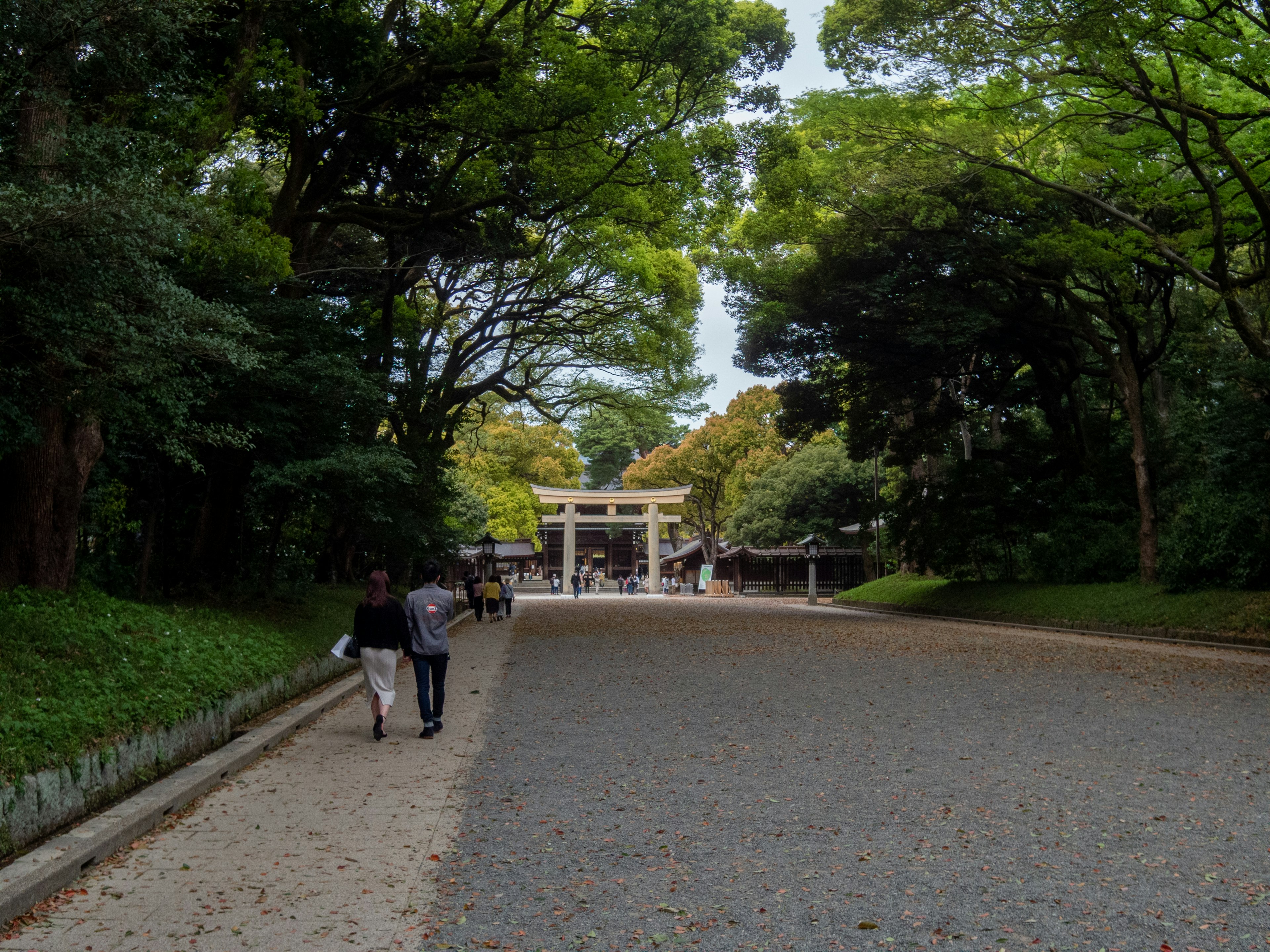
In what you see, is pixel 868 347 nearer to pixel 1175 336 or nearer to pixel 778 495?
pixel 1175 336

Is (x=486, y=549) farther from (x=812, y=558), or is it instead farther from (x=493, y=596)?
(x=812, y=558)

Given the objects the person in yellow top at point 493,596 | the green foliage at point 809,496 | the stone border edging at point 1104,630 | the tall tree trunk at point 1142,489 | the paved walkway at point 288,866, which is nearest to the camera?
the paved walkway at point 288,866

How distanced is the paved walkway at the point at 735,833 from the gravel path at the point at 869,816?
0.07 ft

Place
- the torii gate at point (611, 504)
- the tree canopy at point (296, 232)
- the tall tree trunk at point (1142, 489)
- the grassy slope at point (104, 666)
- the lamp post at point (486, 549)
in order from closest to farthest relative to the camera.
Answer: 1. the grassy slope at point (104, 666)
2. the tree canopy at point (296, 232)
3. the tall tree trunk at point (1142, 489)
4. the lamp post at point (486, 549)
5. the torii gate at point (611, 504)

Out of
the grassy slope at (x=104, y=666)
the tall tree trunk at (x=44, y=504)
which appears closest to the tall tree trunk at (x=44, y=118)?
the tall tree trunk at (x=44, y=504)

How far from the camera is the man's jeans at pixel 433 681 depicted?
834 centimetres

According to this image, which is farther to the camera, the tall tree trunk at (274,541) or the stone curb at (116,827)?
the tall tree trunk at (274,541)

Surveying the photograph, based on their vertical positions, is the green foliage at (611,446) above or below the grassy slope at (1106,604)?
above

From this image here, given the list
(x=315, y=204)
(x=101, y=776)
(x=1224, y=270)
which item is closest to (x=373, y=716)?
(x=101, y=776)

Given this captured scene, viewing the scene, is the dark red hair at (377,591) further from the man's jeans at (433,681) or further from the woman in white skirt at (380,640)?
the man's jeans at (433,681)

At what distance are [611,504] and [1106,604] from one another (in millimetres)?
35261

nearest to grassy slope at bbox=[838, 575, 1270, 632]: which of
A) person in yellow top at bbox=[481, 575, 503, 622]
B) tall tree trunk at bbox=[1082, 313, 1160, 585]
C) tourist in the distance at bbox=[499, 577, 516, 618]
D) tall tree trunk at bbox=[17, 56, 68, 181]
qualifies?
tall tree trunk at bbox=[1082, 313, 1160, 585]

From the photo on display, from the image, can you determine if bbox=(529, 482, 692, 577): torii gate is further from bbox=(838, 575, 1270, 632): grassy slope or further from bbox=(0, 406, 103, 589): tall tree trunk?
bbox=(0, 406, 103, 589): tall tree trunk

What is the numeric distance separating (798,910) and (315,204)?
13.4 m
